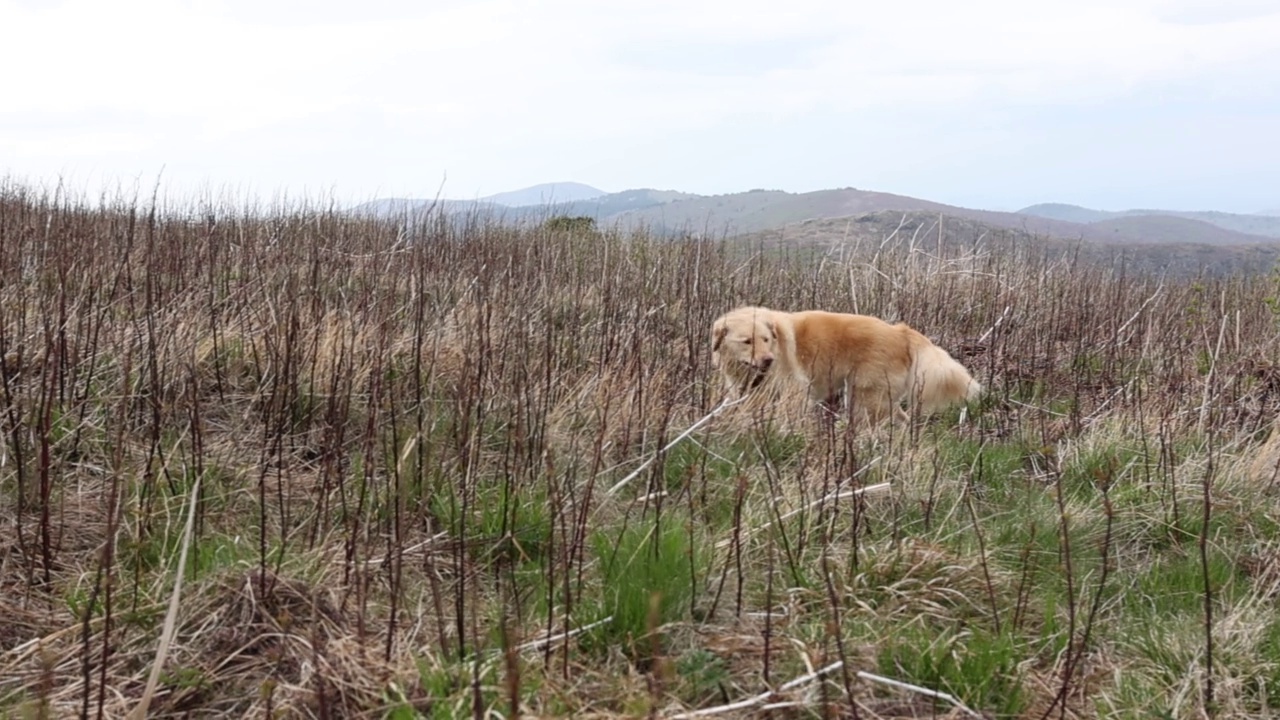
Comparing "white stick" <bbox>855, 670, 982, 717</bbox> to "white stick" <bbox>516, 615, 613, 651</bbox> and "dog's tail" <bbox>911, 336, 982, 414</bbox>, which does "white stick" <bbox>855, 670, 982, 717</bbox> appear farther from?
"dog's tail" <bbox>911, 336, 982, 414</bbox>

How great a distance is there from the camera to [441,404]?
3982mm

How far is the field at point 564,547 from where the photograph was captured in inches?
77.7

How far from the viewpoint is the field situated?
1.97 m

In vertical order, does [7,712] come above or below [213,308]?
below

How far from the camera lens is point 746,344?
16.5 ft

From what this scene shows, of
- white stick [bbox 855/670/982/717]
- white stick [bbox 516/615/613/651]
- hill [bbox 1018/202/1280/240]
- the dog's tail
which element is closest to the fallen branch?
white stick [bbox 855/670/982/717]

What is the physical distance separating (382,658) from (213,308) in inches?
106

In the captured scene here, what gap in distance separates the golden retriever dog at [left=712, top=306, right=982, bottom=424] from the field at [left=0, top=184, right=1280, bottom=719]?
13.6 inches

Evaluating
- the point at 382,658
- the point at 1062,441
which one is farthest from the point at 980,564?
the point at 1062,441

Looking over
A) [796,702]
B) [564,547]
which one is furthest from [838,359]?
[796,702]

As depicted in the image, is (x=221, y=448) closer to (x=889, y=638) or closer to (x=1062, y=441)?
(x=889, y=638)

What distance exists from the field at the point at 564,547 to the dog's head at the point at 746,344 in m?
0.31

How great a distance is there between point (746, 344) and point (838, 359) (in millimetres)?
752

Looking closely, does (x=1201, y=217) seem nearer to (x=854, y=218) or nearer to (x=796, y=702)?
(x=854, y=218)
